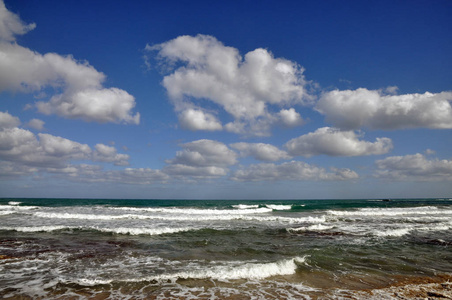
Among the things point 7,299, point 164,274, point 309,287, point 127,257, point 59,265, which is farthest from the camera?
point 127,257

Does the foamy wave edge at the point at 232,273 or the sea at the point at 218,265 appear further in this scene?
the foamy wave edge at the point at 232,273

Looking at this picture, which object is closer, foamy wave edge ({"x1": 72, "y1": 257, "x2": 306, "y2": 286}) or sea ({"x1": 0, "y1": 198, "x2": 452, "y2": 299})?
sea ({"x1": 0, "y1": 198, "x2": 452, "y2": 299})

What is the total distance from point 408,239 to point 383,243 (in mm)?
2547

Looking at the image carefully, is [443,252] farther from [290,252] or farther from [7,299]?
[7,299]

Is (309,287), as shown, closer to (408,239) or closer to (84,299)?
(84,299)

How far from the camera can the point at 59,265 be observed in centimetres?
910

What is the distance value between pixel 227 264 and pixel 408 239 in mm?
11704

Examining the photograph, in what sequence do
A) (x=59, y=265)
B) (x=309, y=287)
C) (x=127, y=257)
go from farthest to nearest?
(x=127, y=257)
(x=59, y=265)
(x=309, y=287)

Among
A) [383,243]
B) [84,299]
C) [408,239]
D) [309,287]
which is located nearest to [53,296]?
[84,299]

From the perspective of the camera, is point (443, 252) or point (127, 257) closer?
point (127, 257)

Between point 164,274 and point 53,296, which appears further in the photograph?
point 164,274

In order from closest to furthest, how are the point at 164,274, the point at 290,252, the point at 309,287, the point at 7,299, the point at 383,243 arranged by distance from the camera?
the point at 7,299 < the point at 309,287 < the point at 164,274 < the point at 290,252 < the point at 383,243

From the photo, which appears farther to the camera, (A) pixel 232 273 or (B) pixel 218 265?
(B) pixel 218 265

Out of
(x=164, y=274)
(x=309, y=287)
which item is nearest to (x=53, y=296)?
(x=164, y=274)
